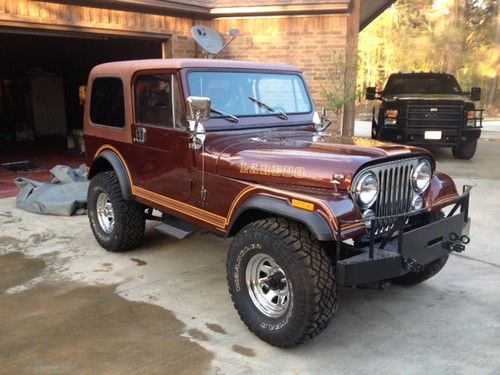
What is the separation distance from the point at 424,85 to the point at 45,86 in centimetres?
1113

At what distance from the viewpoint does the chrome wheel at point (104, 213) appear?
5.12 m

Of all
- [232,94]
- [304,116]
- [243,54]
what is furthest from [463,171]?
[232,94]

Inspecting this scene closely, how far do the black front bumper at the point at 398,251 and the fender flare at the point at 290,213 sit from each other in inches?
5.0

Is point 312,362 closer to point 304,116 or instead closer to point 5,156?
point 304,116

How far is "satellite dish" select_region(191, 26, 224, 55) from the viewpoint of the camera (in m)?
9.08

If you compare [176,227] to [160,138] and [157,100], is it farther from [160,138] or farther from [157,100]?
[157,100]

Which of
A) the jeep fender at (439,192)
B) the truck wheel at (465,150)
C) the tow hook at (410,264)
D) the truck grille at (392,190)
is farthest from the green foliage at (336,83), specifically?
the tow hook at (410,264)

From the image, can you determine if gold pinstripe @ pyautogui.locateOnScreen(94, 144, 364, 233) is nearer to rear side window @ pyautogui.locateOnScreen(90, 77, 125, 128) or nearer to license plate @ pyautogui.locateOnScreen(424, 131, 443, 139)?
rear side window @ pyautogui.locateOnScreen(90, 77, 125, 128)

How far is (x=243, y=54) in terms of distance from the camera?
10188 mm

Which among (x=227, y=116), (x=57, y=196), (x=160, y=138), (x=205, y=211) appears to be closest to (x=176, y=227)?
(x=205, y=211)

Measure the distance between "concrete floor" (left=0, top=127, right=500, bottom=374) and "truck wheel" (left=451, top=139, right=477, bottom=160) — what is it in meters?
6.08

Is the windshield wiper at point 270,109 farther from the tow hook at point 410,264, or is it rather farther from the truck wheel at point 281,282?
the tow hook at point 410,264

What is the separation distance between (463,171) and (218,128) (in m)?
7.13

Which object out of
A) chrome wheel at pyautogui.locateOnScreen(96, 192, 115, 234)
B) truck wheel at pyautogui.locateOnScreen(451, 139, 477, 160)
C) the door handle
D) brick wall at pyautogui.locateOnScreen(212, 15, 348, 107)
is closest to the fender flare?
the door handle
